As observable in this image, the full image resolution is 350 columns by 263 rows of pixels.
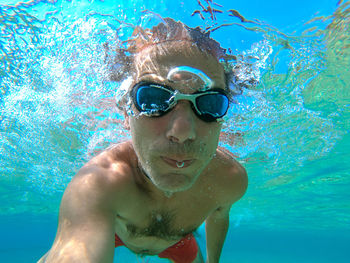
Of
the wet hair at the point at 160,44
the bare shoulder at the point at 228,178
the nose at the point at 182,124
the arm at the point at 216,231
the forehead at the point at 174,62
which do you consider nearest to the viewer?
the nose at the point at 182,124

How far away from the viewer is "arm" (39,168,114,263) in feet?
7.11

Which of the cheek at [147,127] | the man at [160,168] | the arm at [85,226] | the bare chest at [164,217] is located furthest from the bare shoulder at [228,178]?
the arm at [85,226]

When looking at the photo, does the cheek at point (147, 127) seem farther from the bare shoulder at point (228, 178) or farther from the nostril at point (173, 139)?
the bare shoulder at point (228, 178)

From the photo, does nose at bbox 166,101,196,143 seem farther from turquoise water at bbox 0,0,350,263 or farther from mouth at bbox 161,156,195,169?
turquoise water at bbox 0,0,350,263

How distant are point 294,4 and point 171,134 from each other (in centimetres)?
521

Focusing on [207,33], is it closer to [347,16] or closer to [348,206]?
[347,16]

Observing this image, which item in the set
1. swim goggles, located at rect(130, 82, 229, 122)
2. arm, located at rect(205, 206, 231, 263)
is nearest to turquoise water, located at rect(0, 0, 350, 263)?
arm, located at rect(205, 206, 231, 263)

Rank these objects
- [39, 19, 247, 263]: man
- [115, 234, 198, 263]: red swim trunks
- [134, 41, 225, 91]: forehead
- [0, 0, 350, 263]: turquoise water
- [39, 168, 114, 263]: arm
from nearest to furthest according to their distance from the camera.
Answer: [39, 168, 114, 263]: arm → [39, 19, 247, 263]: man → [134, 41, 225, 91]: forehead → [115, 234, 198, 263]: red swim trunks → [0, 0, 350, 263]: turquoise water

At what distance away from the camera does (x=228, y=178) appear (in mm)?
4172

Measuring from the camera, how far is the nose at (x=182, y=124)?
9.00ft

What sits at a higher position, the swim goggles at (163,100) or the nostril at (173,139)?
the swim goggles at (163,100)

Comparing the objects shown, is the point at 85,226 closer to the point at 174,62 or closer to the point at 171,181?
the point at 171,181

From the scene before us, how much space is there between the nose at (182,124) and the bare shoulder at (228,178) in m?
1.61

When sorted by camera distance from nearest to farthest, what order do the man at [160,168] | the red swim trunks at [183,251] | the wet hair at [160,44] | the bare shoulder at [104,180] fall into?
1. the man at [160,168]
2. the bare shoulder at [104,180]
3. the wet hair at [160,44]
4. the red swim trunks at [183,251]
